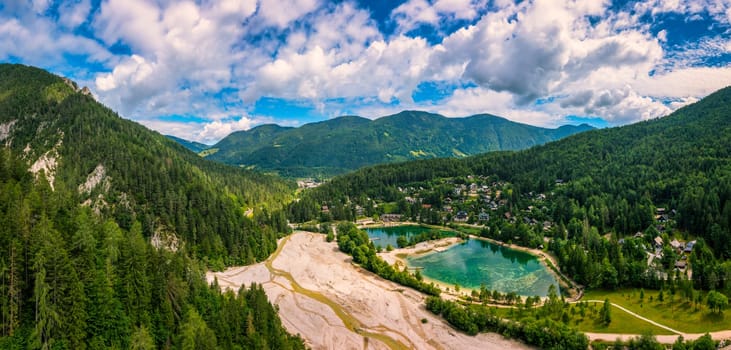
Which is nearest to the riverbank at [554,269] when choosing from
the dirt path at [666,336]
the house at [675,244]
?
the dirt path at [666,336]

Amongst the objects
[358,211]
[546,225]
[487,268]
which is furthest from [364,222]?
[487,268]

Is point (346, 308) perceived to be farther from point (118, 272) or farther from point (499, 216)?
point (499, 216)

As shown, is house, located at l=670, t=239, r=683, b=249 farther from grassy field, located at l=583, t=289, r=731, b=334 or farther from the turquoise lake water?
grassy field, located at l=583, t=289, r=731, b=334

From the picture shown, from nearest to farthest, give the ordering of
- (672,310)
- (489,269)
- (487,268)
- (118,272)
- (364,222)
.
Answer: (118,272)
(672,310)
(489,269)
(487,268)
(364,222)

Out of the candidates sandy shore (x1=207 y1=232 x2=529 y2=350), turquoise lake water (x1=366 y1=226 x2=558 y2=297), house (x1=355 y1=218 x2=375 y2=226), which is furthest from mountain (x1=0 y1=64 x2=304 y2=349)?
house (x1=355 y1=218 x2=375 y2=226)

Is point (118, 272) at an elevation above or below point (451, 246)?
above

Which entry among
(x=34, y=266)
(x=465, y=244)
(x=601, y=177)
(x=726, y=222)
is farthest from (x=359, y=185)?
(x=34, y=266)

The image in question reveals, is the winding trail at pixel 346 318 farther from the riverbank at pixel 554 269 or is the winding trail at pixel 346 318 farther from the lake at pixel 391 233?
the lake at pixel 391 233
